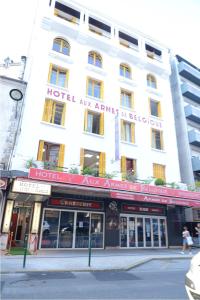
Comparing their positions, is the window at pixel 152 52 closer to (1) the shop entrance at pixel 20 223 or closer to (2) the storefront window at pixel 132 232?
(2) the storefront window at pixel 132 232

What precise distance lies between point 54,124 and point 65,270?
34.1ft

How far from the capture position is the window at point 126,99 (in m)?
21.3

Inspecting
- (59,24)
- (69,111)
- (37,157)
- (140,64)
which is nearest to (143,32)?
(140,64)

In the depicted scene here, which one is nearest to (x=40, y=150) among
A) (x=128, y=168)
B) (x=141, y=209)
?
(x=128, y=168)

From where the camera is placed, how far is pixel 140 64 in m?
23.4

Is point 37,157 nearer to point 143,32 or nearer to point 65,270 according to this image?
point 65,270

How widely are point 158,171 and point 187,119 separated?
28.1ft

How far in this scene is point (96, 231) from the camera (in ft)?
53.0

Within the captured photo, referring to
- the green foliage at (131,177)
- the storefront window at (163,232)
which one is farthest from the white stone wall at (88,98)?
the storefront window at (163,232)

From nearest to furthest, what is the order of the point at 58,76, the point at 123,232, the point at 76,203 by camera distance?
the point at 76,203
the point at 123,232
the point at 58,76

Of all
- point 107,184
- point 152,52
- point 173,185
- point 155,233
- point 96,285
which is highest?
point 152,52

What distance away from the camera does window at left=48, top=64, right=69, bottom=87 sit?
18556 millimetres

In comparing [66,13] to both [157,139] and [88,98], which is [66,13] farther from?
[157,139]

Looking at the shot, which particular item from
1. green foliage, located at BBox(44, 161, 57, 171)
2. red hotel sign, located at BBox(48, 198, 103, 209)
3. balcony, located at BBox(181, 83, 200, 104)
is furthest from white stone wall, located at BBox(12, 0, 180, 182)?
balcony, located at BBox(181, 83, 200, 104)
